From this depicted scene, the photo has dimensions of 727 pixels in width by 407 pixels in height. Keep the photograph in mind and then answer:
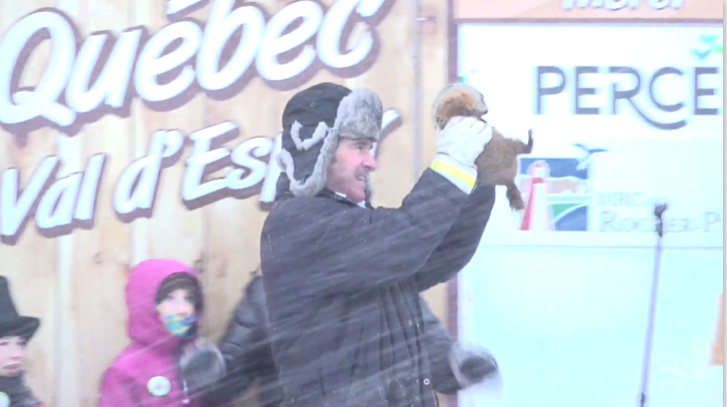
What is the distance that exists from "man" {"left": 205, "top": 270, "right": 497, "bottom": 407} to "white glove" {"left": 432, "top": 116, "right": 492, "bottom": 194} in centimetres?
49

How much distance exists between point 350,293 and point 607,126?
913 millimetres

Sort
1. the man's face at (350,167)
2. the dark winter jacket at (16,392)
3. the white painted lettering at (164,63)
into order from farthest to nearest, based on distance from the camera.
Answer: the white painted lettering at (164,63) → the dark winter jacket at (16,392) → the man's face at (350,167)

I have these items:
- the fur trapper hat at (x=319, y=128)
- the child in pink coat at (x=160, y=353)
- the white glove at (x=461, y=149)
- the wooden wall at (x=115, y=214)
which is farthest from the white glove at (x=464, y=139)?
the child in pink coat at (x=160, y=353)

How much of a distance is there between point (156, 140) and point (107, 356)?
25.6 inches

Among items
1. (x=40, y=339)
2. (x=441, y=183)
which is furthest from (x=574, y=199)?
(x=40, y=339)

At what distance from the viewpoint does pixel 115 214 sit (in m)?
2.36

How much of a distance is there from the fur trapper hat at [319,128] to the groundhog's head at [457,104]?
186 mm

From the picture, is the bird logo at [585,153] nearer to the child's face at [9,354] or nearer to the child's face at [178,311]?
the child's face at [178,311]

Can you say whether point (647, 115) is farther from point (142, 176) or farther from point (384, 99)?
point (142, 176)

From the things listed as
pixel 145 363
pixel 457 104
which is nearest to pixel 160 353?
pixel 145 363

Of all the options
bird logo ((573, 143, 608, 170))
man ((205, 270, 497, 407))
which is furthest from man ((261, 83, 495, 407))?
bird logo ((573, 143, 608, 170))

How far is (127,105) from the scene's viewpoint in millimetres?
2365

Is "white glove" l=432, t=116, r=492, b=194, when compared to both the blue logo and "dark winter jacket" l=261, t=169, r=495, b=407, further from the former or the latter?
the blue logo

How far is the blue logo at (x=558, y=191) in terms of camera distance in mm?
2309
